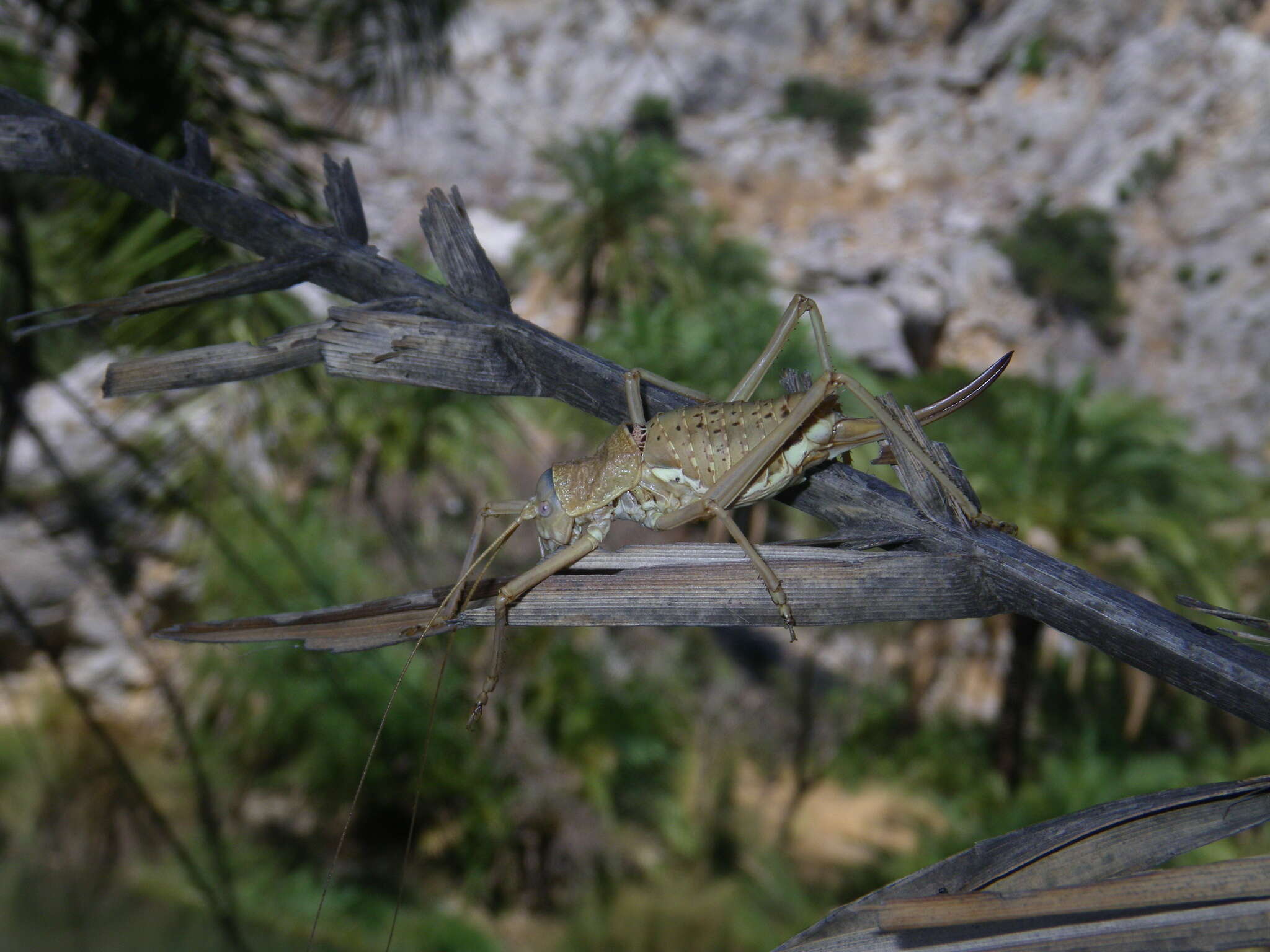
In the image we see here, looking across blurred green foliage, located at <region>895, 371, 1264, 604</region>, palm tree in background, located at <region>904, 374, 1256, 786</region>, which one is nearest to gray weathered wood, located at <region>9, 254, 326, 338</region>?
blurred green foliage, located at <region>895, 371, 1264, 604</region>

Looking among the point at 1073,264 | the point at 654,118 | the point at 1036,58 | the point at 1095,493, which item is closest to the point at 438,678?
the point at 1095,493

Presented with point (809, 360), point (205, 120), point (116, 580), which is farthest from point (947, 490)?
point (809, 360)

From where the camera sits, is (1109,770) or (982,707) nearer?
(1109,770)

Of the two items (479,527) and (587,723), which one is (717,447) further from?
(587,723)

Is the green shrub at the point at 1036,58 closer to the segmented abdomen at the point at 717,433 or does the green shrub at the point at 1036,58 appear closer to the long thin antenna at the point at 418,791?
the segmented abdomen at the point at 717,433

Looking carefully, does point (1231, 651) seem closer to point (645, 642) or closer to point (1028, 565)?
point (1028, 565)

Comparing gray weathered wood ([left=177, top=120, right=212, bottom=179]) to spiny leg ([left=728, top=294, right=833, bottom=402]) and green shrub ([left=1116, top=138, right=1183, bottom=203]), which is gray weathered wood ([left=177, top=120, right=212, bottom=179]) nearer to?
spiny leg ([left=728, top=294, right=833, bottom=402])

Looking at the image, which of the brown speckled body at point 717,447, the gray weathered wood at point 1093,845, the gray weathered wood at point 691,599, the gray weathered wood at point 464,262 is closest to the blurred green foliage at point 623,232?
the brown speckled body at point 717,447
